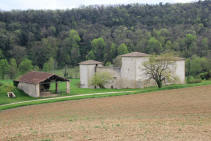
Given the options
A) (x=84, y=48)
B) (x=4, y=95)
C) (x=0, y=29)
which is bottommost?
(x=4, y=95)

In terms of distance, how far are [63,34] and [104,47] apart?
2659 cm

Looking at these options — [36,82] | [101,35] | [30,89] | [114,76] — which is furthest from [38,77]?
[101,35]

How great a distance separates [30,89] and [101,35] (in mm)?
74571

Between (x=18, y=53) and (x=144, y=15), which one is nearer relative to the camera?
(x=18, y=53)

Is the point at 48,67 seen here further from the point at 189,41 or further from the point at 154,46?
the point at 189,41

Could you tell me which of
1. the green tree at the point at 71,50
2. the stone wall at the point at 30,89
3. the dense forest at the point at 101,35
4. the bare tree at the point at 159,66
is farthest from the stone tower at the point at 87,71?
the green tree at the point at 71,50

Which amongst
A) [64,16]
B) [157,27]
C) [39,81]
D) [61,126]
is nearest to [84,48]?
[157,27]

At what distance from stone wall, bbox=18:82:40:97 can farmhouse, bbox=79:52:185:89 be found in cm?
1542

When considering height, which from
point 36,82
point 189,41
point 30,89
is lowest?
point 30,89

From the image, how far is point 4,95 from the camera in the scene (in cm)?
3506

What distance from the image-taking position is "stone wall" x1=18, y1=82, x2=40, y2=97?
119ft

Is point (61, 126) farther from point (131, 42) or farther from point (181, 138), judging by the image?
point (131, 42)

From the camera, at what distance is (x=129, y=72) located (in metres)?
47.5

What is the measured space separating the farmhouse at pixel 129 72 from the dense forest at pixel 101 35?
91.0 ft
